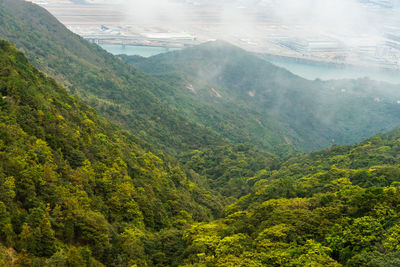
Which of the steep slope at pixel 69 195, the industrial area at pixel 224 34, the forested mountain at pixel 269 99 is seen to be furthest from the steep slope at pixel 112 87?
the industrial area at pixel 224 34

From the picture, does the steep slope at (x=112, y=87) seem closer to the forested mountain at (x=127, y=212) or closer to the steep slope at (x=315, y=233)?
the forested mountain at (x=127, y=212)

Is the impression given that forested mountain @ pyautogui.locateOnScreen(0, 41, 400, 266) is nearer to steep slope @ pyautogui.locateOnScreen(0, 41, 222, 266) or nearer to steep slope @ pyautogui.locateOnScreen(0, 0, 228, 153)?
steep slope @ pyautogui.locateOnScreen(0, 41, 222, 266)

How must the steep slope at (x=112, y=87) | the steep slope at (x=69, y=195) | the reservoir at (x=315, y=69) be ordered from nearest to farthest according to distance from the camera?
the steep slope at (x=69, y=195), the steep slope at (x=112, y=87), the reservoir at (x=315, y=69)

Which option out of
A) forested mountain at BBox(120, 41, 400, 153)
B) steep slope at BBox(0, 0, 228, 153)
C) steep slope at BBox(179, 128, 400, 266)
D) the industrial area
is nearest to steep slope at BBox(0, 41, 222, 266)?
steep slope at BBox(179, 128, 400, 266)

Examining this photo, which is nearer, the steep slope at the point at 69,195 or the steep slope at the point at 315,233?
the steep slope at the point at 69,195

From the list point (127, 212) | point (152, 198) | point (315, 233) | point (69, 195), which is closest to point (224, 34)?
point (152, 198)

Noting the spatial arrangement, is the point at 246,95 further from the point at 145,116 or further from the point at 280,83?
the point at 145,116
